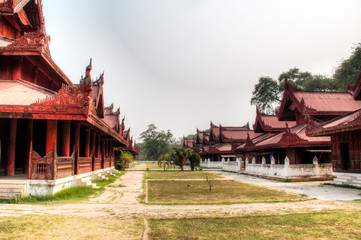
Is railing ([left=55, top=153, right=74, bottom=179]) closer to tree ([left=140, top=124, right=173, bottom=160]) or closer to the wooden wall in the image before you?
the wooden wall

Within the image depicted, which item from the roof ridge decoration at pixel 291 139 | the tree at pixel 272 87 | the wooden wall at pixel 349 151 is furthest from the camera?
the tree at pixel 272 87

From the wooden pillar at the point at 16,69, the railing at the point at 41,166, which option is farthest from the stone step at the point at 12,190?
the wooden pillar at the point at 16,69

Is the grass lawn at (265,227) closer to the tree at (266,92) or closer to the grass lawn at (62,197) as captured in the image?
the grass lawn at (62,197)

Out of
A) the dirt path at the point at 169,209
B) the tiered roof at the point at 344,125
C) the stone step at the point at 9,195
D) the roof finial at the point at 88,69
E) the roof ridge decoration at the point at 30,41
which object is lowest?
the dirt path at the point at 169,209

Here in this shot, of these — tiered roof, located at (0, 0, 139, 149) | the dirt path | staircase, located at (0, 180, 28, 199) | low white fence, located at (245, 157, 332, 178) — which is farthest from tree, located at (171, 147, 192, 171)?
staircase, located at (0, 180, 28, 199)

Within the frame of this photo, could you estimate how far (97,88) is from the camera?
22219 millimetres

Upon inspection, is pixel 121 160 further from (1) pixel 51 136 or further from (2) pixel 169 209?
(2) pixel 169 209

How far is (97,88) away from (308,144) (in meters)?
16.0

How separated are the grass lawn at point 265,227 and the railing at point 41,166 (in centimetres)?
486

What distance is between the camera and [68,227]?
5.62 metres

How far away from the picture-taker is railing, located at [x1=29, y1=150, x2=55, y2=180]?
939 centimetres

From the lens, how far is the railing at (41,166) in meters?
9.39

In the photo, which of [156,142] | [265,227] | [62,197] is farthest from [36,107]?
[156,142]

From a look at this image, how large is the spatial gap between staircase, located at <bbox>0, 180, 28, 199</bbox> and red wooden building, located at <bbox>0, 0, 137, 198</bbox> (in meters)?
0.20
